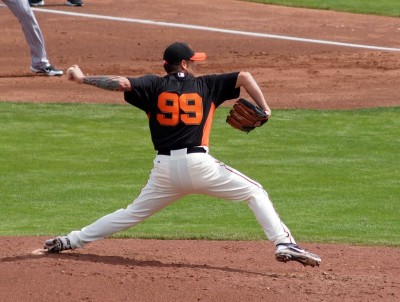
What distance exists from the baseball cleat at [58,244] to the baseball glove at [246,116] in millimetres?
1545

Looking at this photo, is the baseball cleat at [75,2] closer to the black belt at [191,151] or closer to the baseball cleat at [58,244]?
A: the baseball cleat at [58,244]

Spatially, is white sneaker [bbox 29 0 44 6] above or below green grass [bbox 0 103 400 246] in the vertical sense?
below

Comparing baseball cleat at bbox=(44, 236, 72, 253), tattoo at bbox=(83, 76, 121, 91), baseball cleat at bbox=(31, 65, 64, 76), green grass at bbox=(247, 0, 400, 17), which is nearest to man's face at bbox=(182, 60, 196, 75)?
tattoo at bbox=(83, 76, 121, 91)

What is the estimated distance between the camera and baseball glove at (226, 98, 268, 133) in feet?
24.9

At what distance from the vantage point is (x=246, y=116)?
7641 millimetres

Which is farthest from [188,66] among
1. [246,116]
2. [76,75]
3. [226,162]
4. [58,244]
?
[226,162]

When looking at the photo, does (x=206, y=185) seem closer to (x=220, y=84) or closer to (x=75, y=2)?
(x=220, y=84)

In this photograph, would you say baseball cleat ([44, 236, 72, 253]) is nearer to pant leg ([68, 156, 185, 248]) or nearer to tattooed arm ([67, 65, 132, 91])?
pant leg ([68, 156, 185, 248])

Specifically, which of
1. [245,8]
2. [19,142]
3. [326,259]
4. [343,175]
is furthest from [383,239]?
[245,8]

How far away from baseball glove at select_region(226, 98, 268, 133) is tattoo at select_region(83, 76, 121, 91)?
89 cm

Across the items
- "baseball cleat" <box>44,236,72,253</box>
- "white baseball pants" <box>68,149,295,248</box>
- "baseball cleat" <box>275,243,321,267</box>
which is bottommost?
"baseball cleat" <box>44,236,72,253</box>

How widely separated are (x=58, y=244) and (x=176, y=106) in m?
1.44

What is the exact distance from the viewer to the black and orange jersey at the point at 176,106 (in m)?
7.50

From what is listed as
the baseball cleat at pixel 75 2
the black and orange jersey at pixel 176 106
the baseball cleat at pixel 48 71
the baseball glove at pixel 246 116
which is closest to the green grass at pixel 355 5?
the baseball cleat at pixel 75 2
